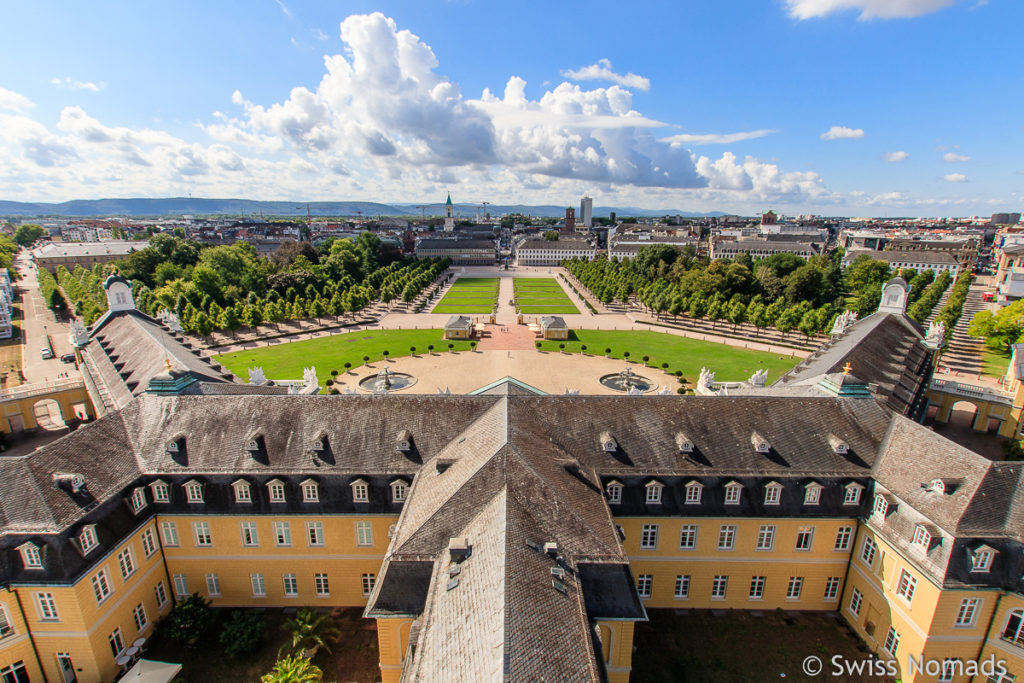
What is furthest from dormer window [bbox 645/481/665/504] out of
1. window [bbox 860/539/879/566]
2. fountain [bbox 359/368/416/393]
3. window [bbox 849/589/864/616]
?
fountain [bbox 359/368/416/393]

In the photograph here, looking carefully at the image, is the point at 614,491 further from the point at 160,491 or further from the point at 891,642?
the point at 160,491

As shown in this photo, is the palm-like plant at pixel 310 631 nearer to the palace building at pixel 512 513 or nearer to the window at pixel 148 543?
the palace building at pixel 512 513

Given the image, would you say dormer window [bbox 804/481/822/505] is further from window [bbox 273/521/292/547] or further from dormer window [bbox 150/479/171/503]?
dormer window [bbox 150/479/171/503]

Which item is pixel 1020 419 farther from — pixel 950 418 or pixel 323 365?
pixel 323 365

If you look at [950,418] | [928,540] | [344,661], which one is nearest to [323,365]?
[344,661]

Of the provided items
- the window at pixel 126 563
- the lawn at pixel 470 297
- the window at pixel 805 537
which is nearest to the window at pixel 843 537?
the window at pixel 805 537

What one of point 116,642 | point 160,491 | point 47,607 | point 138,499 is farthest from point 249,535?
point 47,607
